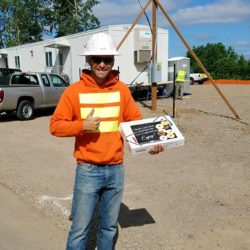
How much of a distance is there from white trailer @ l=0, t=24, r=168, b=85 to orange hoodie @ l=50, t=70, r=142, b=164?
35.1 feet

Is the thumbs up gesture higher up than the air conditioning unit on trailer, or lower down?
lower down

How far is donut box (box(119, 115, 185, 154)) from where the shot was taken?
287cm

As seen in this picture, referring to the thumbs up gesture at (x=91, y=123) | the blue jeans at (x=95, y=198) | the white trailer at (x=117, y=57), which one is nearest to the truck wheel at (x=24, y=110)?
the white trailer at (x=117, y=57)

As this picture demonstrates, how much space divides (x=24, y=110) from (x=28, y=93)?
60 centimetres

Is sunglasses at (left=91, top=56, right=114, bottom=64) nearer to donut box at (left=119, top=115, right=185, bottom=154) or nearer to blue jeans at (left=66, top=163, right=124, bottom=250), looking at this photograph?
donut box at (left=119, top=115, right=185, bottom=154)

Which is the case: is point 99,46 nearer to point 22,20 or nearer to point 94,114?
point 94,114

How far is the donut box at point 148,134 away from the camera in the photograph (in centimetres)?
287

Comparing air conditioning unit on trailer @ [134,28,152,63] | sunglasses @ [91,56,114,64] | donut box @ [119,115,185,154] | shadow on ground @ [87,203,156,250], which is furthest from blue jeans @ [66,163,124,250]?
air conditioning unit on trailer @ [134,28,152,63]

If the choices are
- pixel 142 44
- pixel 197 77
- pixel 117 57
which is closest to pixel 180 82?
pixel 142 44

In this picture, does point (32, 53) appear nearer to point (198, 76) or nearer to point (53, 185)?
point (198, 76)

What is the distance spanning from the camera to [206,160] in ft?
23.0

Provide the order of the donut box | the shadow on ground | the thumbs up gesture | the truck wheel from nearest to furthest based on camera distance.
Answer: the thumbs up gesture → the donut box → the shadow on ground → the truck wheel

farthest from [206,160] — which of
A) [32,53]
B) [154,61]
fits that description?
[32,53]

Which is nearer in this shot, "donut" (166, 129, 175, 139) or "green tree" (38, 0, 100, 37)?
"donut" (166, 129, 175, 139)
